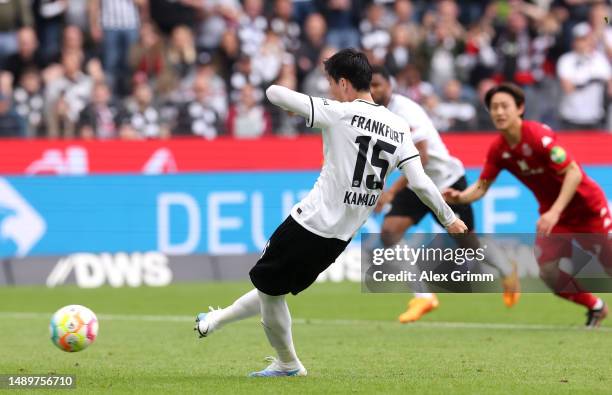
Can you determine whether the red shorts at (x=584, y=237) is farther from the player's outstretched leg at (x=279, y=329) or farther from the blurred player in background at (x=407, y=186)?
the player's outstretched leg at (x=279, y=329)

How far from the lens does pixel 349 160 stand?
8.62m

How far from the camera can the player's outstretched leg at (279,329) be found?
8.82 m

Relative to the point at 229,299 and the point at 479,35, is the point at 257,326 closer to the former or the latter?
the point at 229,299

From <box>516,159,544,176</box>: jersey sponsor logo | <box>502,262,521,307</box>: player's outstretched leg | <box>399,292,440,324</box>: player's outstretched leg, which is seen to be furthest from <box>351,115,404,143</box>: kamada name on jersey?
<box>502,262,521,307</box>: player's outstretched leg

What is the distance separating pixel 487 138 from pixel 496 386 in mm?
11866

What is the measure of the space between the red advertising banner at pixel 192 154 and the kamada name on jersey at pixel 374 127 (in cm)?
1084

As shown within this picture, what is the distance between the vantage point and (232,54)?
850 inches

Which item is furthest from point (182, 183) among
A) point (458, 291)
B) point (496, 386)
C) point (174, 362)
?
point (496, 386)

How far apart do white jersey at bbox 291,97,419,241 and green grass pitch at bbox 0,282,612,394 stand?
1122mm


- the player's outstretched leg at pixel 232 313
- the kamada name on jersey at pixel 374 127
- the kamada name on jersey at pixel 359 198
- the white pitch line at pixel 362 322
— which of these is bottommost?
the white pitch line at pixel 362 322

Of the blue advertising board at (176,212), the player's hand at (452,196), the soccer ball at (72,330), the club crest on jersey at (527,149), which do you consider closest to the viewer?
the soccer ball at (72,330)

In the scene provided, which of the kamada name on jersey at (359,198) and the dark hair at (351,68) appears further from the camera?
the kamada name on jersey at (359,198)

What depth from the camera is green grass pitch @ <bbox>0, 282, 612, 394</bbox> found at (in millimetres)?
8602

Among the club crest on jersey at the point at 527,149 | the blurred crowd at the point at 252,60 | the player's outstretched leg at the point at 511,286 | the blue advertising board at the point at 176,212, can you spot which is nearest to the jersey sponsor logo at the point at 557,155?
the club crest on jersey at the point at 527,149
